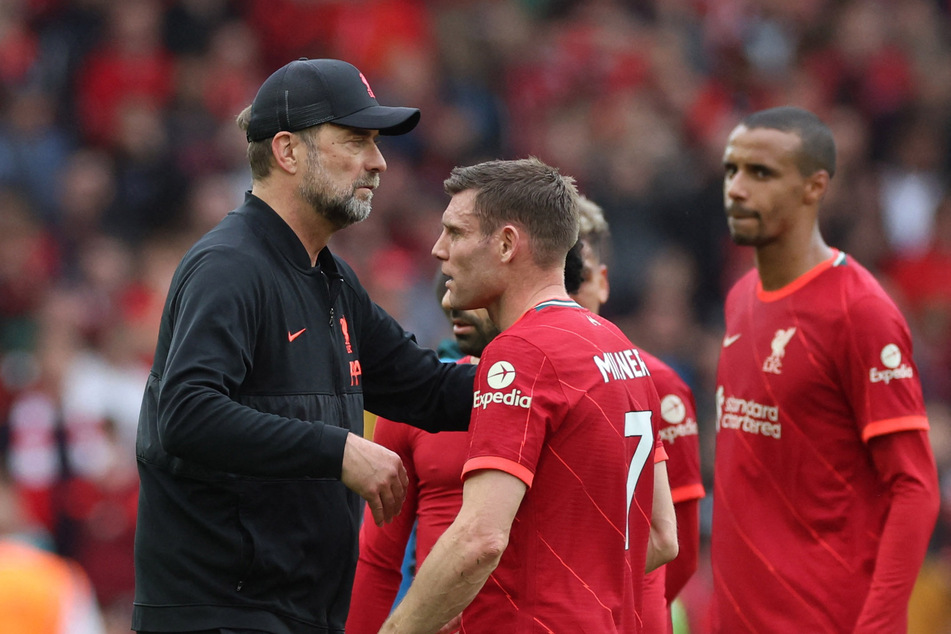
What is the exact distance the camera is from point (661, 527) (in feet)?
12.9

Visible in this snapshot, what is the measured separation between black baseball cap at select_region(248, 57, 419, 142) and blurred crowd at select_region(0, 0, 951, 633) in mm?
4908

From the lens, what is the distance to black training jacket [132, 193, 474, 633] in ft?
→ 11.0

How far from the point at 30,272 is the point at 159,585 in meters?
6.57

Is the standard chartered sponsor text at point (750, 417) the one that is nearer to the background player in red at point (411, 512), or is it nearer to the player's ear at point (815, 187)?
the player's ear at point (815, 187)

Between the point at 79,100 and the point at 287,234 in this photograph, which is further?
the point at 79,100

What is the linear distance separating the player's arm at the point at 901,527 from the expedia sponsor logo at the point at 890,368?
0.18m

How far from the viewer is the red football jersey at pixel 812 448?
436 centimetres

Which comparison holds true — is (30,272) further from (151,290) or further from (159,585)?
(159,585)

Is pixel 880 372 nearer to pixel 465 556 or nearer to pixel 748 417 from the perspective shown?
pixel 748 417

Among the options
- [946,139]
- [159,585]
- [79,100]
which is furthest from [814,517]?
[946,139]

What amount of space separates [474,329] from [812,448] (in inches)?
48.1

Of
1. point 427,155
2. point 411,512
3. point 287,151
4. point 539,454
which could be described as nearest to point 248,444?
point 539,454

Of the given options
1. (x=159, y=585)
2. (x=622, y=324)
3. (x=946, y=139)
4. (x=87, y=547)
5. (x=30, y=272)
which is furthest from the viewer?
(x=946, y=139)

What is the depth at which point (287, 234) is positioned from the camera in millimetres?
3818
